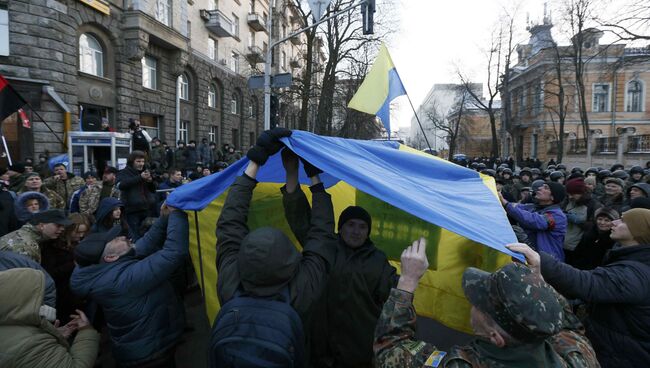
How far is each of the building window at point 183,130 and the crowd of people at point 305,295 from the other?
19.1 m

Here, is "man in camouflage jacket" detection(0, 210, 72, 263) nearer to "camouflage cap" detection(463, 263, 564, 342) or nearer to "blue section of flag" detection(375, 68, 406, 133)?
"camouflage cap" detection(463, 263, 564, 342)

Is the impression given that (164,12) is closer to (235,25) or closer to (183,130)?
(183,130)

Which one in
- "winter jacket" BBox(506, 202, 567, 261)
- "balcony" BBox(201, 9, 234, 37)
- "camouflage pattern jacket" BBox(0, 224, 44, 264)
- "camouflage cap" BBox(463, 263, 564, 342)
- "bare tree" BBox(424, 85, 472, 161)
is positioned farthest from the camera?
"bare tree" BBox(424, 85, 472, 161)

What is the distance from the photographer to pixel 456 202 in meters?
2.17

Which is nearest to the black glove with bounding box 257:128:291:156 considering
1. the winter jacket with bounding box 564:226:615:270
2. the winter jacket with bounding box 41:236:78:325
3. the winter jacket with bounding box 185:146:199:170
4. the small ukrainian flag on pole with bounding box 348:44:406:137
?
the winter jacket with bounding box 41:236:78:325

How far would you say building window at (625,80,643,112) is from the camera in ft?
114

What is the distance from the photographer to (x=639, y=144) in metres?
18.6

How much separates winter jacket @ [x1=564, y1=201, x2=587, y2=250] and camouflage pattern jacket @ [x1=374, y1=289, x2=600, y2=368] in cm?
339

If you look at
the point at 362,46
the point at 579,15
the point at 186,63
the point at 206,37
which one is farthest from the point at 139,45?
the point at 579,15

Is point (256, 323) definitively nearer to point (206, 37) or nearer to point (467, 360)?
point (467, 360)

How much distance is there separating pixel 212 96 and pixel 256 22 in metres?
9.83

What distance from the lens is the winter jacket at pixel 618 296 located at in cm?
198

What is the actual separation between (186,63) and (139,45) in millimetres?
4881

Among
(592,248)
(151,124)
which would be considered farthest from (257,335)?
(151,124)
